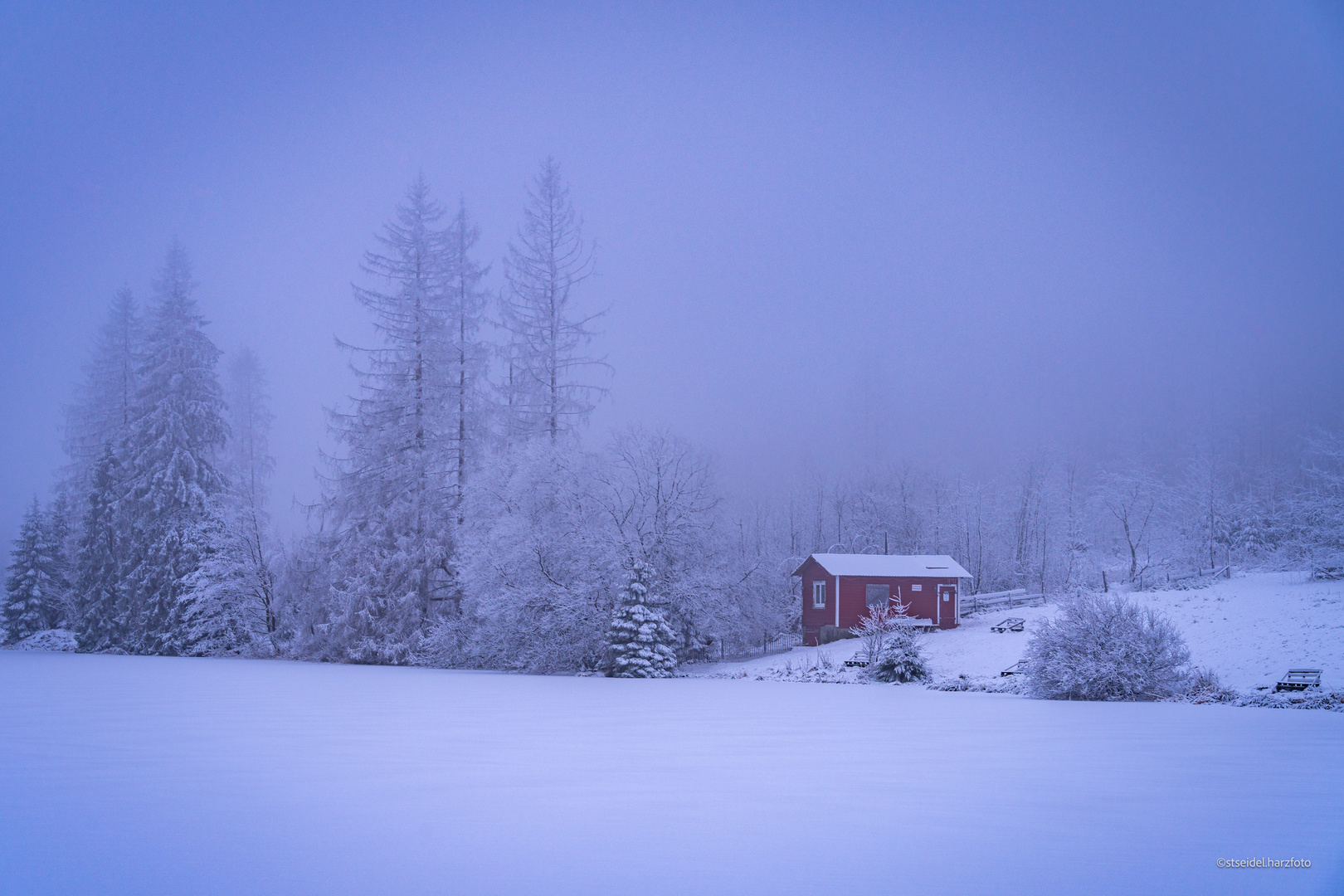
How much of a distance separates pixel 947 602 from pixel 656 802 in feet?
113

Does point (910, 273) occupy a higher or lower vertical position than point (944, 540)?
higher

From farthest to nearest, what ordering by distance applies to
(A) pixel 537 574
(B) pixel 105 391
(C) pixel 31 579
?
(B) pixel 105 391 < (C) pixel 31 579 < (A) pixel 537 574

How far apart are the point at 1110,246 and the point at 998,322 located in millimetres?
119507

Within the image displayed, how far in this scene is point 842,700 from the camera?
1489 cm

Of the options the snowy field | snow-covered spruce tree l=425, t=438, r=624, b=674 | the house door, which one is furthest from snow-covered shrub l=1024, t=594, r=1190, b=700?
the house door

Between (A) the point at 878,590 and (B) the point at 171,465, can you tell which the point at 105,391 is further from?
(A) the point at 878,590

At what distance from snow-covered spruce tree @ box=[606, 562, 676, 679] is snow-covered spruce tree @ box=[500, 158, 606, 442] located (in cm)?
1032

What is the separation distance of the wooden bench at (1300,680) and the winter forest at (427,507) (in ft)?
43.3

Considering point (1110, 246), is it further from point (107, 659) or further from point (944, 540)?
point (107, 659)

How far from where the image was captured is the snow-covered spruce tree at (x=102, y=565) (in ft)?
102

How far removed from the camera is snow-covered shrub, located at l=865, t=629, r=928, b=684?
2017 cm

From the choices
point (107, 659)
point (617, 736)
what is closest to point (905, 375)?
point (107, 659)

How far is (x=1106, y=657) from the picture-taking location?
15266mm

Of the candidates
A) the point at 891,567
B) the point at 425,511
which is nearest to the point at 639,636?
the point at 425,511
